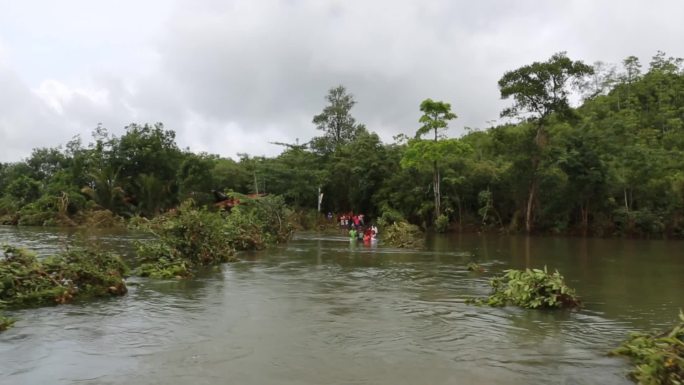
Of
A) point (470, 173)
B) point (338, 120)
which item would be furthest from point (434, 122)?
point (338, 120)

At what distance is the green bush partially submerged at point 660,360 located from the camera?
550 centimetres

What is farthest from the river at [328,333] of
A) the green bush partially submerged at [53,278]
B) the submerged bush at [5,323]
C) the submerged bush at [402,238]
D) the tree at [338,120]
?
the tree at [338,120]

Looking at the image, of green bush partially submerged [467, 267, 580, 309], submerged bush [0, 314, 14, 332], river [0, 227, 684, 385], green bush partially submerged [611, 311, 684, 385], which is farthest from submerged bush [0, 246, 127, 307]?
green bush partially submerged [611, 311, 684, 385]

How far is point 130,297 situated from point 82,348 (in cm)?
397

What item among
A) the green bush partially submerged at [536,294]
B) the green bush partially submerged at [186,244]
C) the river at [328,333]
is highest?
the green bush partially submerged at [186,244]

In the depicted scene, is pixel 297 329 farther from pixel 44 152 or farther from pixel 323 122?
pixel 44 152

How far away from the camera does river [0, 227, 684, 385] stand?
6.36 meters

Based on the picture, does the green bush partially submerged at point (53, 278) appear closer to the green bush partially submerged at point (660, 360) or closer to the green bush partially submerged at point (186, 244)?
the green bush partially submerged at point (186, 244)

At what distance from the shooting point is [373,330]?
336 inches

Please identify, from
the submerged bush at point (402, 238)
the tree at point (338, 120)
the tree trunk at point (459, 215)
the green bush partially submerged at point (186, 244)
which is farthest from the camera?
the tree at point (338, 120)

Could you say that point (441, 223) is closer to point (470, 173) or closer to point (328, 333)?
point (470, 173)

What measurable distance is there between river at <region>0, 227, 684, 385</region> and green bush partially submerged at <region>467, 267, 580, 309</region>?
0.30 meters

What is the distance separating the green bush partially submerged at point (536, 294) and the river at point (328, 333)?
299mm

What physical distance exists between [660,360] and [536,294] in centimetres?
475
